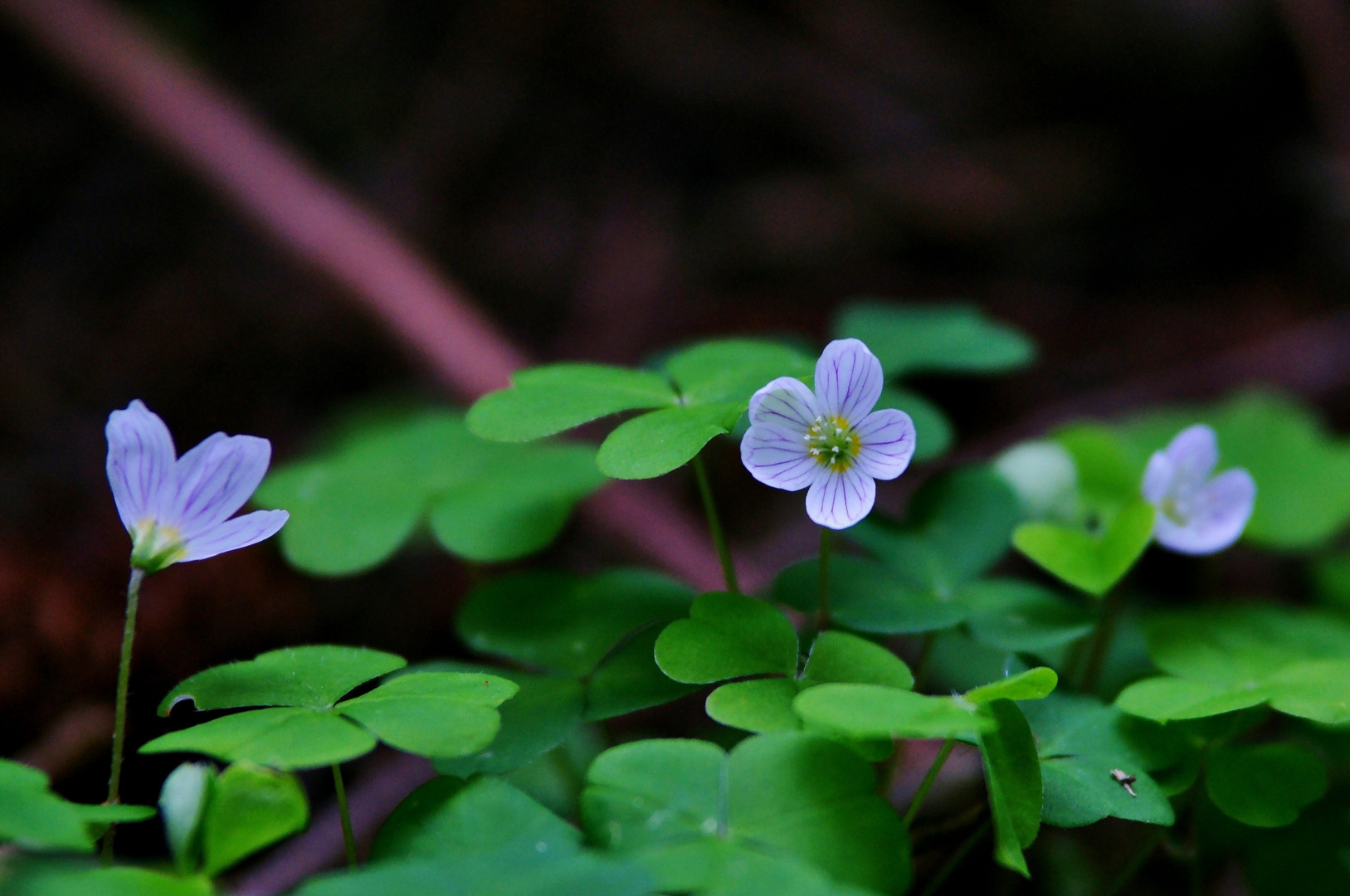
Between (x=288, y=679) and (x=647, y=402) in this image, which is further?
(x=647, y=402)

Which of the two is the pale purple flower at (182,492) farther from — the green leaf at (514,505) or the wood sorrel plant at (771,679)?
the green leaf at (514,505)

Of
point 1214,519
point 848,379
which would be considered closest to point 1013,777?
point 848,379

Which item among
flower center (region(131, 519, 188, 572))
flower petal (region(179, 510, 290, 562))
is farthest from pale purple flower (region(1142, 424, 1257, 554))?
flower center (region(131, 519, 188, 572))

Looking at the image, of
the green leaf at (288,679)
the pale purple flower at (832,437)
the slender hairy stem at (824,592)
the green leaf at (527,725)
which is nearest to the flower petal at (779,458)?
the pale purple flower at (832,437)

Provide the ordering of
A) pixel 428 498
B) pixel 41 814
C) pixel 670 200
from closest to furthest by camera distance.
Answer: pixel 41 814 → pixel 428 498 → pixel 670 200

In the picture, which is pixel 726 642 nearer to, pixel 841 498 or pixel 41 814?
pixel 841 498

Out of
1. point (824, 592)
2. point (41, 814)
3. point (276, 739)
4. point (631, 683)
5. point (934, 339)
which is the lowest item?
point (41, 814)

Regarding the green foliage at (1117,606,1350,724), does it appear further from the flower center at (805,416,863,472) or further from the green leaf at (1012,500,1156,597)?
the flower center at (805,416,863,472)

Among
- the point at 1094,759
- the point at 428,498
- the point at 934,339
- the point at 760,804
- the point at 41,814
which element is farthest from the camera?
the point at 934,339
